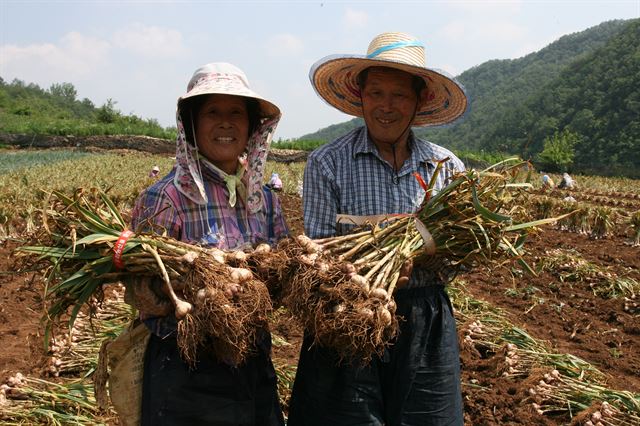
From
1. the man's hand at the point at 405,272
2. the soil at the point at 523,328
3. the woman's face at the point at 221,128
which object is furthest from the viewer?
the soil at the point at 523,328

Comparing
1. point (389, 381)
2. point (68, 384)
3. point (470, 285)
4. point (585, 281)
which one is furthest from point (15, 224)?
point (585, 281)

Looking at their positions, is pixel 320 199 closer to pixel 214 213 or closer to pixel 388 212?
pixel 388 212

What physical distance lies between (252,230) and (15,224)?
577 cm

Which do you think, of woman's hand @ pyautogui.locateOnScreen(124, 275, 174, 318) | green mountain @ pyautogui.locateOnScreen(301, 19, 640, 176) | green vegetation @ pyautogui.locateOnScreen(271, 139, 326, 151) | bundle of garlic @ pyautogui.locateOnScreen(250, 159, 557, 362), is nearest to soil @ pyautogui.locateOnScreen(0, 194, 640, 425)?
bundle of garlic @ pyautogui.locateOnScreen(250, 159, 557, 362)

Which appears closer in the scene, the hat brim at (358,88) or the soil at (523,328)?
the hat brim at (358,88)

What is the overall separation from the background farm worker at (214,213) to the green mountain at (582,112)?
17472 mm

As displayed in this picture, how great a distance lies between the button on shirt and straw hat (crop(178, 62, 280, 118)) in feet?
1.00

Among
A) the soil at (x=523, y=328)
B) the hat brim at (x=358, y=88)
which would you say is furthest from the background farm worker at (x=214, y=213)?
the soil at (x=523, y=328)

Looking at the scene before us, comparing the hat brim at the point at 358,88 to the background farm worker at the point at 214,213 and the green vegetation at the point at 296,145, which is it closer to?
the background farm worker at the point at 214,213

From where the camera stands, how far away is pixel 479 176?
1.83 m

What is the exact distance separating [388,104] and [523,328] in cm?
291

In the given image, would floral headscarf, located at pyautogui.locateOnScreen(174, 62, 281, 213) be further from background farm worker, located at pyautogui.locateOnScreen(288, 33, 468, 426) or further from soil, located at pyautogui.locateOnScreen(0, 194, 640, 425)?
soil, located at pyautogui.locateOnScreen(0, 194, 640, 425)

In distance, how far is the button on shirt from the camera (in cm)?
195

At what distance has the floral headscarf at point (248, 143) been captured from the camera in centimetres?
181
